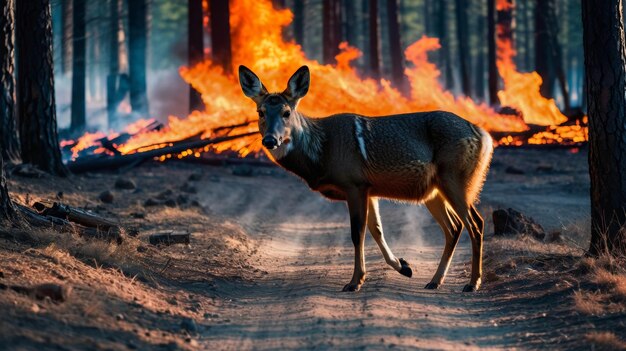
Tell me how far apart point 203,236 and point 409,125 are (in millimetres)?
4880

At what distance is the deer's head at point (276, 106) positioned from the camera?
35.1 feet

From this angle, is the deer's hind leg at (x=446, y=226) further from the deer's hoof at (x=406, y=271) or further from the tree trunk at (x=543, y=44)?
the tree trunk at (x=543, y=44)

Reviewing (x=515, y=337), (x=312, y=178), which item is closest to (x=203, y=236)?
(x=312, y=178)

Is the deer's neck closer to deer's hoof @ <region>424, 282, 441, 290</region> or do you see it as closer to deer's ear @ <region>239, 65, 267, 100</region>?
deer's ear @ <region>239, 65, 267, 100</region>

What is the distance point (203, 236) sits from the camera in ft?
49.4

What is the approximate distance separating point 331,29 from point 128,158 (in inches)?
1022

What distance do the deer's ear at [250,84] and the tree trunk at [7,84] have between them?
7.31 m

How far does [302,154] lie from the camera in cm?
1111

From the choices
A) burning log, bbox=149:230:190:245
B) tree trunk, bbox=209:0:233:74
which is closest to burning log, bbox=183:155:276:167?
tree trunk, bbox=209:0:233:74

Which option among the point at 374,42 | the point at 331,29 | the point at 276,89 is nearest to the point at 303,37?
the point at 331,29

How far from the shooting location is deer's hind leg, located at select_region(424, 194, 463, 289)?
37.2 feet

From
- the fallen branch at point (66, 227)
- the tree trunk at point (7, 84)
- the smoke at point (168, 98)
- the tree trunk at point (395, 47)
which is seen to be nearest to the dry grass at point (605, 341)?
the fallen branch at point (66, 227)

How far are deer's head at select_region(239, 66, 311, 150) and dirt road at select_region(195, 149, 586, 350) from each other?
71.0 inches

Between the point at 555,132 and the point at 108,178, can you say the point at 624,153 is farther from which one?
the point at 555,132
